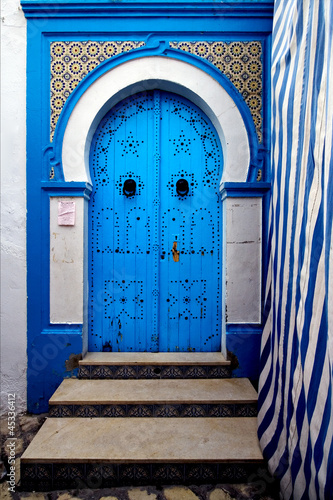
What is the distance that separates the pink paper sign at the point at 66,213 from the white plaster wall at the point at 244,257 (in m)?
1.43

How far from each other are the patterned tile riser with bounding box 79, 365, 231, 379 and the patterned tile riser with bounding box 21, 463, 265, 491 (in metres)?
0.83

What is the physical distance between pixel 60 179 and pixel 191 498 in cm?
266

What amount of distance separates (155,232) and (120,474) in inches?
77.0

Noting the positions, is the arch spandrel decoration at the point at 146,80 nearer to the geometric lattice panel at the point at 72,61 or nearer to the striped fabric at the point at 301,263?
the geometric lattice panel at the point at 72,61

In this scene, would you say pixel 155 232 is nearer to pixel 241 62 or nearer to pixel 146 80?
pixel 146 80

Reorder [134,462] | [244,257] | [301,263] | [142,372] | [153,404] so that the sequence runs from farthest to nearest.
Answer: [244,257] < [142,372] < [153,404] < [134,462] < [301,263]

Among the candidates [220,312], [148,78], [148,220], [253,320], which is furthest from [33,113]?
[253,320]

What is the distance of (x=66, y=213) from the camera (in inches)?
114

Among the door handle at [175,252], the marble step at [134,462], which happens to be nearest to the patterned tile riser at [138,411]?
the marble step at [134,462]

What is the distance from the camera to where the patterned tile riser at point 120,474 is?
6.68ft

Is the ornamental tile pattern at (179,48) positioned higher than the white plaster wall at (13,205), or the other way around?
the ornamental tile pattern at (179,48)

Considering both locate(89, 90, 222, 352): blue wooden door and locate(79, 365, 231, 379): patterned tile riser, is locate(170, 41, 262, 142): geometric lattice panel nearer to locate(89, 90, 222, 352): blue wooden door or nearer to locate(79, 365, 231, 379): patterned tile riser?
locate(89, 90, 222, 352): blue wooden door

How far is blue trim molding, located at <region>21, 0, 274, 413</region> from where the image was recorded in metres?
2.90

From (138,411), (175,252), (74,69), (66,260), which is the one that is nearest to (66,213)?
(66,260)
